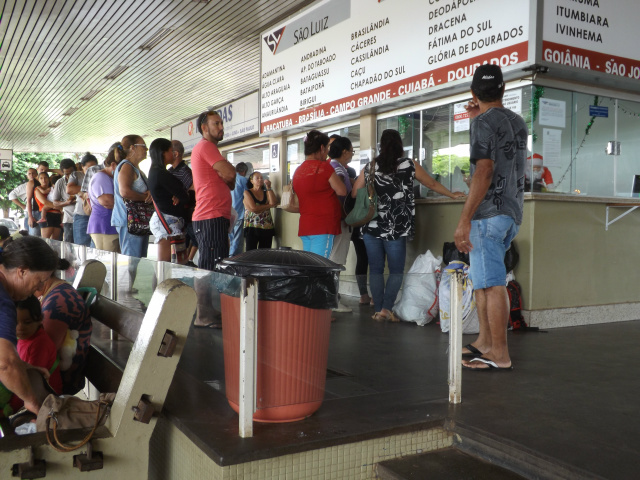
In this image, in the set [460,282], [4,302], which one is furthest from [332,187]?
[4,302]

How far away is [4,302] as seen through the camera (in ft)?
8.14

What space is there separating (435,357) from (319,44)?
5441mm

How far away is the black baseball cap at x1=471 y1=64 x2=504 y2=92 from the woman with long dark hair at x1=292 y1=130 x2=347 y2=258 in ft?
6.61

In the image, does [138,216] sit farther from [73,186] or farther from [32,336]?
[73,186]

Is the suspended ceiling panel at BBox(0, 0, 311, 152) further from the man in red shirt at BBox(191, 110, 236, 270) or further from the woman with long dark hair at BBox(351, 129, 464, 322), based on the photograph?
the man in red shirt at BBox(191, 110, 236, 270)

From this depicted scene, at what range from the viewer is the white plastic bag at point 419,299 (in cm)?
483

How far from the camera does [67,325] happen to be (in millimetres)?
3104

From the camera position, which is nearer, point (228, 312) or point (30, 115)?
point (228, 312)

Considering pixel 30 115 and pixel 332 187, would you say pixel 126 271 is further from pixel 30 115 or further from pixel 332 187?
pixel 30 115

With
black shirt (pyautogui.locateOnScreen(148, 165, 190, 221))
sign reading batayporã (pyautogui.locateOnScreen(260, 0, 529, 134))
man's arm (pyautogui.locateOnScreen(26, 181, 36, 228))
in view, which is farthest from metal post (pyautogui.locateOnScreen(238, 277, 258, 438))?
man's arm (pyautogui.locateOnScreen(26, 181, 36, 228))

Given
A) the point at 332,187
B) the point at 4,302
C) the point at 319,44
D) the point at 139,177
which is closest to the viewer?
the point at 4,302

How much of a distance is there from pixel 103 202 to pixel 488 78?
14.7 feet

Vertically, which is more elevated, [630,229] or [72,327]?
[630,229]

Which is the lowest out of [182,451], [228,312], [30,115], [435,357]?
[182,451]
